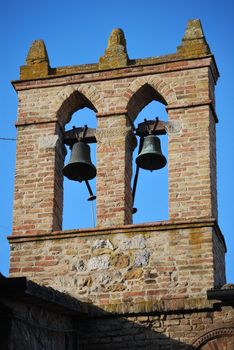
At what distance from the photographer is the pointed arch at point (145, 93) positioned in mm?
15000

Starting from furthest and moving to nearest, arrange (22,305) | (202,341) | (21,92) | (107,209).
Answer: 1. (21,92)
2. (107,209)
3. (202,341)
4. (22,305)

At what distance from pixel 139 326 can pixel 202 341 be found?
0.76 metres

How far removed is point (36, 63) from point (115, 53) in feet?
3.45

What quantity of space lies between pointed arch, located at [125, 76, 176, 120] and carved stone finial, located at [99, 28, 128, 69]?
0.35 m

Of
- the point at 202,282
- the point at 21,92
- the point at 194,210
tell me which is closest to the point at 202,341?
the point at 202,282

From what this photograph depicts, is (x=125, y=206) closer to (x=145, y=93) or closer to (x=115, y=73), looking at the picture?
(x=145, y=93)

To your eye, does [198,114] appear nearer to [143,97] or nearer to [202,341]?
[143,97]

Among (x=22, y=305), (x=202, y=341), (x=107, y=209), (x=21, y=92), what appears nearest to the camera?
(x=22, y=305)

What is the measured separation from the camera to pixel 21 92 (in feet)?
51.0

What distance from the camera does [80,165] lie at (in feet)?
48.9

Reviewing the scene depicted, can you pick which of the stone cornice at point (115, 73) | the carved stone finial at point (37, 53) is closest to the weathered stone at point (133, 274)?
the stone cornice at point (115, 73)

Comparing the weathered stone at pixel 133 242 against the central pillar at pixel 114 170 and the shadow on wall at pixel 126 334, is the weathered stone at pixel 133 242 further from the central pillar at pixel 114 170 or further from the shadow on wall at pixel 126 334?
the shadow on wall at pixel 126 334

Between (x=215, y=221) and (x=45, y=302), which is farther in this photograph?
(x=215, y=221)

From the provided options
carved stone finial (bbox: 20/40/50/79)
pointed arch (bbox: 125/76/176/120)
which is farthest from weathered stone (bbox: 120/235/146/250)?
carved stone finial (bbox: 20/40/50/79)
